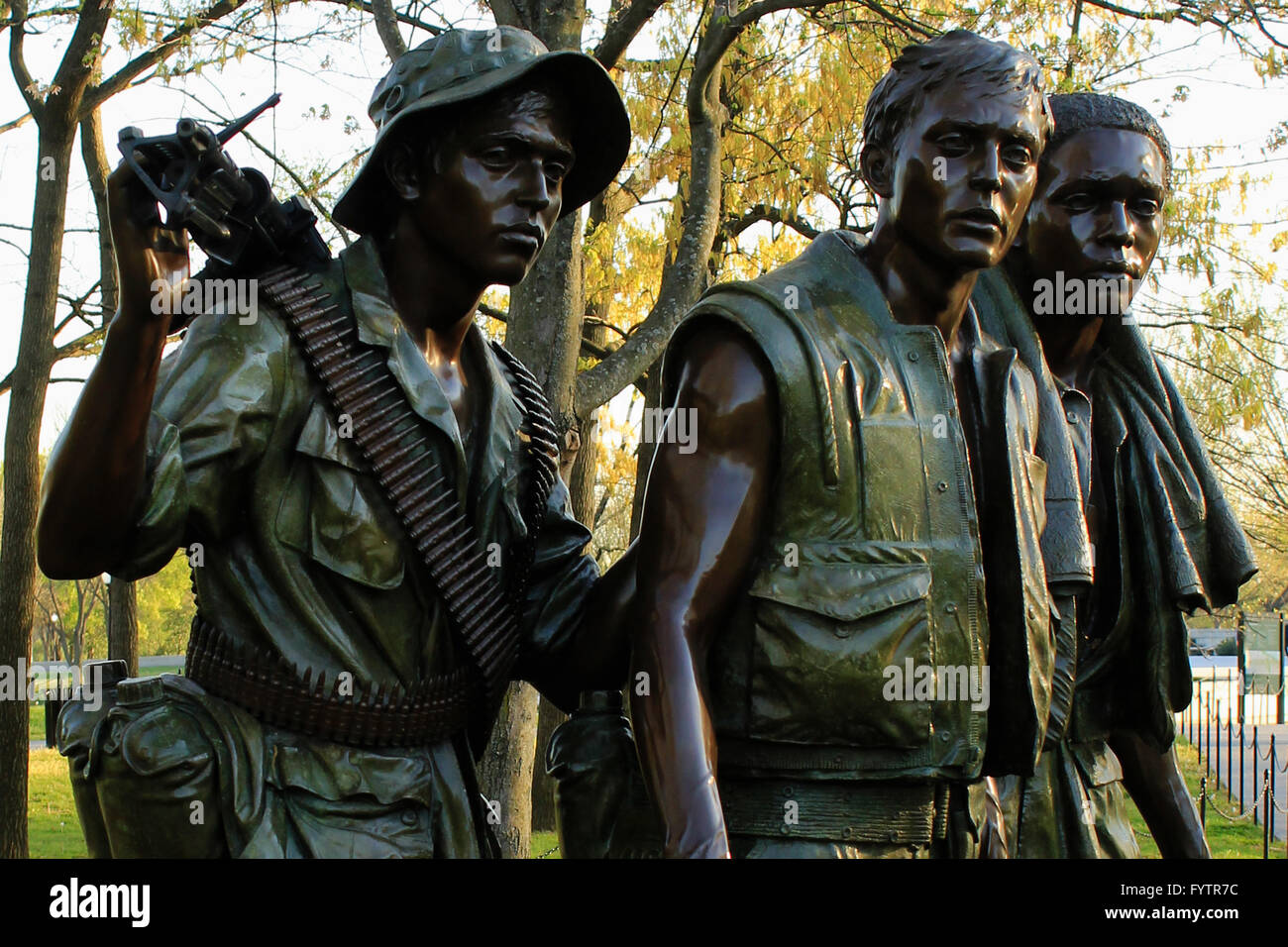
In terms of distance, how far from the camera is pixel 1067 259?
14.7ft

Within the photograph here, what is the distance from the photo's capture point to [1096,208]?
446 cm

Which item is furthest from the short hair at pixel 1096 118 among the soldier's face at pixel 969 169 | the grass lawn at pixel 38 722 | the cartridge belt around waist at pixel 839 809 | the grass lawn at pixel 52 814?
the grass lawn at pixel 38 722

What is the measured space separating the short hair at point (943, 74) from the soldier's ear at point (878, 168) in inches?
0.6

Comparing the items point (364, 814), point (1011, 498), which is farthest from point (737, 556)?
point (364, 814)

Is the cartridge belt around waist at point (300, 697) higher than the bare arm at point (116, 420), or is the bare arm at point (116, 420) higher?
the bare arm at point (116, 420)

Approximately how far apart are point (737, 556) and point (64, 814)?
1490cm

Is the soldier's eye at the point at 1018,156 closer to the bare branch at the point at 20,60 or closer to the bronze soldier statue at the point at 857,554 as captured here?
the bronze soldier statue at the point at 857,554

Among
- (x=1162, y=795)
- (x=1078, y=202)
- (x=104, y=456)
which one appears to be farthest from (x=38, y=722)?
(x=104, y=456)

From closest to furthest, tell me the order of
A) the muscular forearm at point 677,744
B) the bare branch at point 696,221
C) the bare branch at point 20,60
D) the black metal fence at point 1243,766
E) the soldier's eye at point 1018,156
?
1. the muscular forearm at point 677,744
2. the soldier's eye at point 1018,156
3. the bare branch at point 696,221
4. the bare branch at point 20,60
5. the black metal fence at point 1243,766

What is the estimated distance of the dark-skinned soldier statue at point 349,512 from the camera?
10.9ft

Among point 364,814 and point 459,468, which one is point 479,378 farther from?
point 364,814

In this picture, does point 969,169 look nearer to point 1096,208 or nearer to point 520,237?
point 1096,208

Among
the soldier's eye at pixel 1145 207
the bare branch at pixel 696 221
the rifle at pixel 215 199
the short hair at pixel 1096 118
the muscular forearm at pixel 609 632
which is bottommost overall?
the muscular forearm at pixel 609 632

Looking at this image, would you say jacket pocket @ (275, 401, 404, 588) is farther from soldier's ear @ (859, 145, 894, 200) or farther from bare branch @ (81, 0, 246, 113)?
bare branch @ (81, 0, 246, 113)
